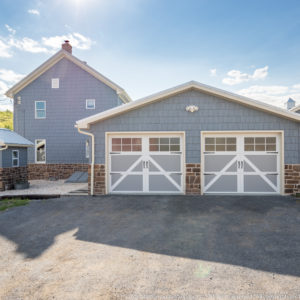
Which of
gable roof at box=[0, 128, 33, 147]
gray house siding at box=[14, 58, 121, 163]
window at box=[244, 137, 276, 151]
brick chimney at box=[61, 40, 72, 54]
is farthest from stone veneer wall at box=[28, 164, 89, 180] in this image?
window at box=[244, 137, 276, 151]

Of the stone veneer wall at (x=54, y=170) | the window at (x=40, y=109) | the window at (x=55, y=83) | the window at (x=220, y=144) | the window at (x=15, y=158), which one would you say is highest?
the window at (x=55, y=83)

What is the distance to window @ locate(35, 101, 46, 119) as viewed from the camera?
13.4 metres

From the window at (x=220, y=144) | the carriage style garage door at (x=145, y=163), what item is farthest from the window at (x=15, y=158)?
the window at (x=220, y=144)

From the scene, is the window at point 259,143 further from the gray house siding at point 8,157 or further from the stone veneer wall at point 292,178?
the gray house siding at point 8,157

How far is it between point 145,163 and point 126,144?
1076 millimetres

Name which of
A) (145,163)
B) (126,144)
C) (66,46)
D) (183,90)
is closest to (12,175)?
(126,144)

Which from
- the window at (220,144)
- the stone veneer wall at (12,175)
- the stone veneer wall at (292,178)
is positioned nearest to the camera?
the stone veneer wall at (292,178)

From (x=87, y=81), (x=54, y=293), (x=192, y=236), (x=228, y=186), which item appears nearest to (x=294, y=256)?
(x=192, y=236)

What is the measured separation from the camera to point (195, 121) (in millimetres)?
7699

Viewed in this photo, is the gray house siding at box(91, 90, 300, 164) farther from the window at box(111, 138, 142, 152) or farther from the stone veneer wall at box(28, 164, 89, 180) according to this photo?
the stone veneer wall at box(28, 164, 89, 180)

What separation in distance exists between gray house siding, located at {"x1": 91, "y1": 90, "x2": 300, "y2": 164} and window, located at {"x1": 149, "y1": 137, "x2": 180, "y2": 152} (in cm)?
42

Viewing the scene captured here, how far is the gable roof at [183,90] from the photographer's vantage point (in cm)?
723

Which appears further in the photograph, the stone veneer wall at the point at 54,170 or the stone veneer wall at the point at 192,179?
the stone veneer wall at the point at 54,170

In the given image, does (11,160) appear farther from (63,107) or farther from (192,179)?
(192,179)
